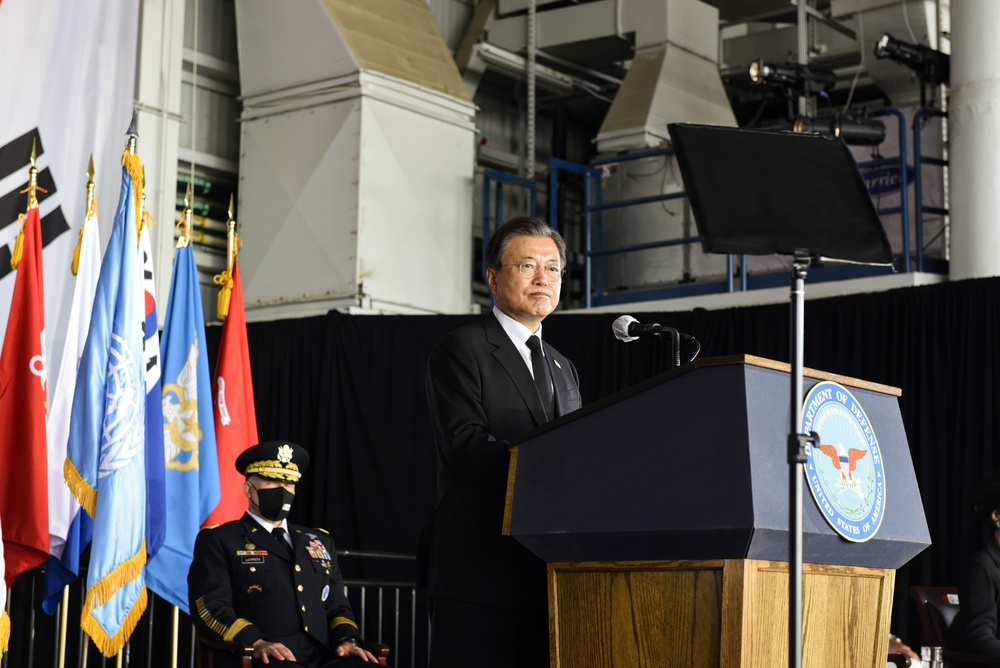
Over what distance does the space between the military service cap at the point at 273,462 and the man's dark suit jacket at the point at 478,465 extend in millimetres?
2856

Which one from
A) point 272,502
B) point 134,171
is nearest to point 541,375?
point 272,502

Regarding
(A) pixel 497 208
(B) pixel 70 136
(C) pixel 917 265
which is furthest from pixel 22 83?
(C) pixel 917 265

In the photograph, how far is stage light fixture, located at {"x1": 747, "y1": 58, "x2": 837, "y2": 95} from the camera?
8.09 m

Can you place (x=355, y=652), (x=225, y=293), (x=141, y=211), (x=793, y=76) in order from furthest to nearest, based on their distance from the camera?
(x=793, y=76), (x=225, y=293), (x=141, y=211), (x=355, y=652)

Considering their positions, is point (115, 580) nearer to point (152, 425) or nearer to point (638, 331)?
point (152, 425)

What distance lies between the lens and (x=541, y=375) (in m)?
2.57

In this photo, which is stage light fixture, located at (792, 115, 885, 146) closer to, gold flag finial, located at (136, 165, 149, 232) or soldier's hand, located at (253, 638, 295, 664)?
gold flag finial, located at (136, 165, 149, 232)

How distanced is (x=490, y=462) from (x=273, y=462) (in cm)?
308

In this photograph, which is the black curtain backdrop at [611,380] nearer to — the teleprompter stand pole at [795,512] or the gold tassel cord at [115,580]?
the gold tassel cord at [115,580]

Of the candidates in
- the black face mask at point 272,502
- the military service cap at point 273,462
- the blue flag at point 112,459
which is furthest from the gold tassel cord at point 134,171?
the black face mask at point 272,502

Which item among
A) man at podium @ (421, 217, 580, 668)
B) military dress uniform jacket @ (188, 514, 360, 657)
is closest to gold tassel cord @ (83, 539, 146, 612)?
military dress uniform jacket @ (188, 514, 360, 657)

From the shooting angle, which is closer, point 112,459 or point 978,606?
point 978,606

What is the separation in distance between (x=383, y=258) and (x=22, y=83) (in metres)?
2.46

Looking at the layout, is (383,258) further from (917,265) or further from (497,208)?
(917,265)
